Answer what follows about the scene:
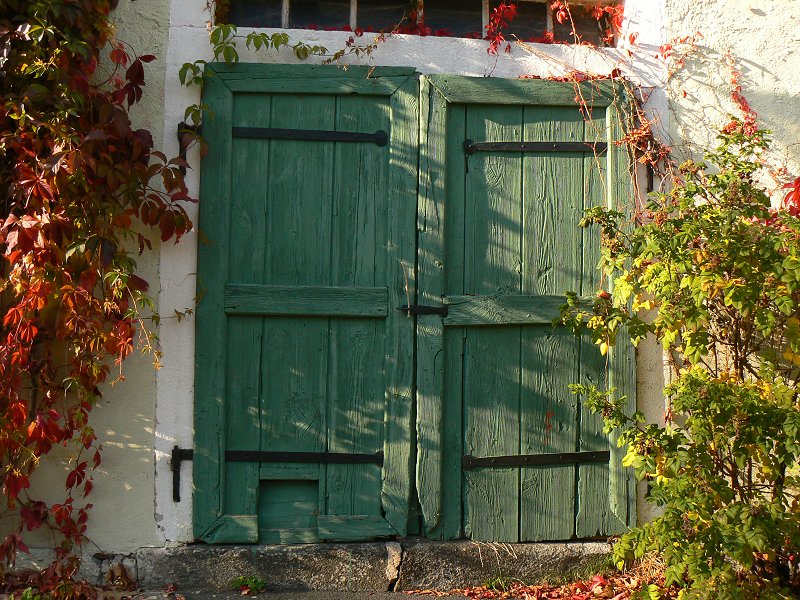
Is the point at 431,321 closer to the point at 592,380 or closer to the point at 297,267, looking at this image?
the point at 297,267

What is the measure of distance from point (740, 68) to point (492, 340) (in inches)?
71.6

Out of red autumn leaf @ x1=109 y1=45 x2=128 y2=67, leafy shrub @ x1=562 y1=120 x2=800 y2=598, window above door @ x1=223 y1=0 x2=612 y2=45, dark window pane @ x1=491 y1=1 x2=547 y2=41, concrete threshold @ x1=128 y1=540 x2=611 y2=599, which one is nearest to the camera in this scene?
leafy shrub @ x1=562 y1=120 x2=800 y2=598

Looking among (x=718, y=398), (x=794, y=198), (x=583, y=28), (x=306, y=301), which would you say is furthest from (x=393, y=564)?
(x=583, y=28)

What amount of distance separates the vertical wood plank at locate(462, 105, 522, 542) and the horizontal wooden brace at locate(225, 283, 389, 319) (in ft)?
1.52

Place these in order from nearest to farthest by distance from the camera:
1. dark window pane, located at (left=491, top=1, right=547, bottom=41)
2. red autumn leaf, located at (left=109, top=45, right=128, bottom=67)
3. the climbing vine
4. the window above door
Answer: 1. the climbing vine
2. red autumn leaf, located at (left=109, top=45, right=128, bottom=67)
3. the window above door
4. dark window pane, located at (left=491, top=1, right=547, bottom=41)

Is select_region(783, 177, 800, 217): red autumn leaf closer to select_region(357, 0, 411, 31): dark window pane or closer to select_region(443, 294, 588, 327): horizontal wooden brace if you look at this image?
select_region(443, 294, 588, 327): horizontal wooden brace

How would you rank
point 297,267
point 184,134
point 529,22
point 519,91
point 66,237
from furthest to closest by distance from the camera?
point 529,22, point 519,91, point 297,267, point 184,134, point 66,237

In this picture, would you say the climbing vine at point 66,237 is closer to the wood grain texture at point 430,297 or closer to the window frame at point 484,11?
the window frame at point 484,11

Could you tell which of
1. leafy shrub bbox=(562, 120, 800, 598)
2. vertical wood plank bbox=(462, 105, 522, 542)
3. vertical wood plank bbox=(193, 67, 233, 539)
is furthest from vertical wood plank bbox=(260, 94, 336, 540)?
leafy shrub bbox=(562, 120, 800, 598)

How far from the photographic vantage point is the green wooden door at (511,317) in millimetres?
3652

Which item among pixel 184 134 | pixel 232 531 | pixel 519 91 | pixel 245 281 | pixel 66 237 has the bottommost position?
pixel 232 531

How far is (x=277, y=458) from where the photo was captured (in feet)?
11.7

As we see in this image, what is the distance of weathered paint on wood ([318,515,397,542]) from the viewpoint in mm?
3568

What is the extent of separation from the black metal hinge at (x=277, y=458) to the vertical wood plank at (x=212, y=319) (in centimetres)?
6
